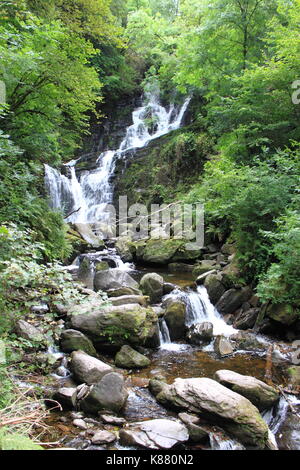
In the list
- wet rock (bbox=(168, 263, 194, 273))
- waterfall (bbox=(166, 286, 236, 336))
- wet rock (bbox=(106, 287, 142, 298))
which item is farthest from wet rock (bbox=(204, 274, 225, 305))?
wet rock (bbox=(168, 263, 194, 273))

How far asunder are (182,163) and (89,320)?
11.6 meters

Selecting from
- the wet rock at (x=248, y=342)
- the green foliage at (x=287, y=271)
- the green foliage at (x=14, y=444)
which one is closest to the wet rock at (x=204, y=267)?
the wet rock at (x=248, y=342)

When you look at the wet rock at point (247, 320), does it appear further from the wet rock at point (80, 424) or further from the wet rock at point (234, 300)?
the wet rock at point (80, 424)

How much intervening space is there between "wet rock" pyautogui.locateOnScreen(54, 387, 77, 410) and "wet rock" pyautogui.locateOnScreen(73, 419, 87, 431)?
29 centimetres

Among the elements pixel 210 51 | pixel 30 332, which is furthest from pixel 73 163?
pixel 30 332

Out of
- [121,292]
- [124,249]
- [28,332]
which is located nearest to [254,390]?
[28,332]

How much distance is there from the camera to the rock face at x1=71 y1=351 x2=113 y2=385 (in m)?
4.30

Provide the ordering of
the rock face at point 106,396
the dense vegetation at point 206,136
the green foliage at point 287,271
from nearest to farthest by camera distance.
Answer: the rock face at point 106,396, the dense vegetation at point 206,136, the green foliage at point 287,271

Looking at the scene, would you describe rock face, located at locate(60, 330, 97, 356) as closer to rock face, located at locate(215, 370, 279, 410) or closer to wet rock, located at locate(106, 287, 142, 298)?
wet rock, located at locate(106, 287, 142, 298)

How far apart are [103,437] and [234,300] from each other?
494 centimetres

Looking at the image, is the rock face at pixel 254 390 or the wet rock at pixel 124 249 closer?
the rock face at pixel 254 390

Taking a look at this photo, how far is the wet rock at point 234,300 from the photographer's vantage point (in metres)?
7.46

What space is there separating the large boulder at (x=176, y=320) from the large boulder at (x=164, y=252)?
4.02m

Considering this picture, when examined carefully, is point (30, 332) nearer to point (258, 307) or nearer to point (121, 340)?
point (121, 340)
